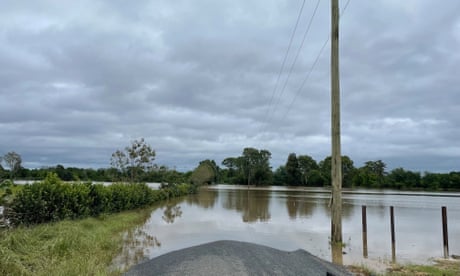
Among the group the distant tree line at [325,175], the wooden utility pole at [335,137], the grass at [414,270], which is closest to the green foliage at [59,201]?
the wooden utility pole at [335,137]

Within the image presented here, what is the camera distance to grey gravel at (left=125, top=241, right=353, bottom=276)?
15.8 ft

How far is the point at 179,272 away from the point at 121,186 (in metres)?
13.6

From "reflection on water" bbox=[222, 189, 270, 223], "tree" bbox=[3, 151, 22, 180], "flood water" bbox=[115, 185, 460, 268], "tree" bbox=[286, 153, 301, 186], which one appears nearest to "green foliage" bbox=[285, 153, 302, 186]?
"tree" bbox=[286, 153, 301, 186]

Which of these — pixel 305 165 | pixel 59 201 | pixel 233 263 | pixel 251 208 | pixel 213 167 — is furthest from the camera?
pixel 213 167

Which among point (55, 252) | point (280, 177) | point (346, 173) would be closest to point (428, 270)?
point (55, 252)

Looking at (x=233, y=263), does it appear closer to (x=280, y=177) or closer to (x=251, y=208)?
(x=251, y=208)

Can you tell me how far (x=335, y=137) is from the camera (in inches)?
370

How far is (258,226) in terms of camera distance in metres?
13.2

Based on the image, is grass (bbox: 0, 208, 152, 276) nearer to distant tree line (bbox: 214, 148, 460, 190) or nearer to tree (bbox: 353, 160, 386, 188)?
distant tree line (bbox: 214, 148, 460, 190)

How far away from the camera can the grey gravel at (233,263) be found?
4816 mm

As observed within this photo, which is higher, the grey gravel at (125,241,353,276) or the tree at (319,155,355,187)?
the tree at (319,155,355,187)

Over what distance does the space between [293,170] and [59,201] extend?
228 feet

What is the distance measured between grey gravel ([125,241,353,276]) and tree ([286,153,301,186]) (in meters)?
71.9

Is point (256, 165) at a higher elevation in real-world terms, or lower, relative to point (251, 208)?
higher
